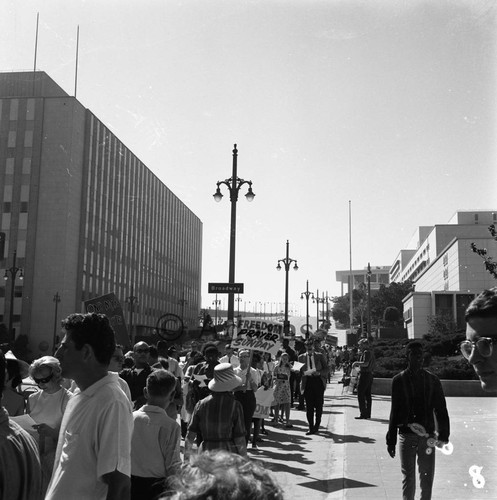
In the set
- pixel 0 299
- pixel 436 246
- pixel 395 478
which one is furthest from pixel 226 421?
pixel 436 246

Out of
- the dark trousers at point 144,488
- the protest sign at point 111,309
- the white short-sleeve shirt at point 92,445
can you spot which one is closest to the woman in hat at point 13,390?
the dark trousers at point 144,488

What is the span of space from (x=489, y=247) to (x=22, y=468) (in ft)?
253

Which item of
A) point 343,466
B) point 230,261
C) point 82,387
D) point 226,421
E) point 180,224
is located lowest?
point 343,466

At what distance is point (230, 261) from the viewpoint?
17.0 metres

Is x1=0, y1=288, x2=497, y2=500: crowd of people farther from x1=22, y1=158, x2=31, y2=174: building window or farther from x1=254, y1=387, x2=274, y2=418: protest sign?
x1=22, y1=158, x2=31, y2=174: building window

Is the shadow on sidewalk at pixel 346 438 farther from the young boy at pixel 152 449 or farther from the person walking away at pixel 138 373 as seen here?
the young boy at pixel 152 449

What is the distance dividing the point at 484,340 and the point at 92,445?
6.40 ft

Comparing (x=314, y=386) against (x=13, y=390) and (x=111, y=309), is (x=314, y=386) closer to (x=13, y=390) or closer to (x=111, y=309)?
(x=111, y=309)

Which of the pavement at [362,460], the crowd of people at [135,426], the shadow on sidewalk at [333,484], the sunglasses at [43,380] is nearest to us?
the crowd of people at [135,426]

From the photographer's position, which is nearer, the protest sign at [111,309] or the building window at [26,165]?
the protest sign at [111,309]

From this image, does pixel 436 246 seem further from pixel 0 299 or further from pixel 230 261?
pixel 230 261

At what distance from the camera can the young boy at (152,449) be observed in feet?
15.6

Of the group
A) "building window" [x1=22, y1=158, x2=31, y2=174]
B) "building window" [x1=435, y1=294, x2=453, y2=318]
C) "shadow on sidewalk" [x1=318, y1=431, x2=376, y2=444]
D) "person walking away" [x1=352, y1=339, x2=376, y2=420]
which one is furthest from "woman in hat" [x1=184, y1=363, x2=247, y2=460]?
"building window" [x1=22, y1=158, x2=31, y2=174]

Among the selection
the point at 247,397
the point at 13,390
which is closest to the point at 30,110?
the point at 247,397
